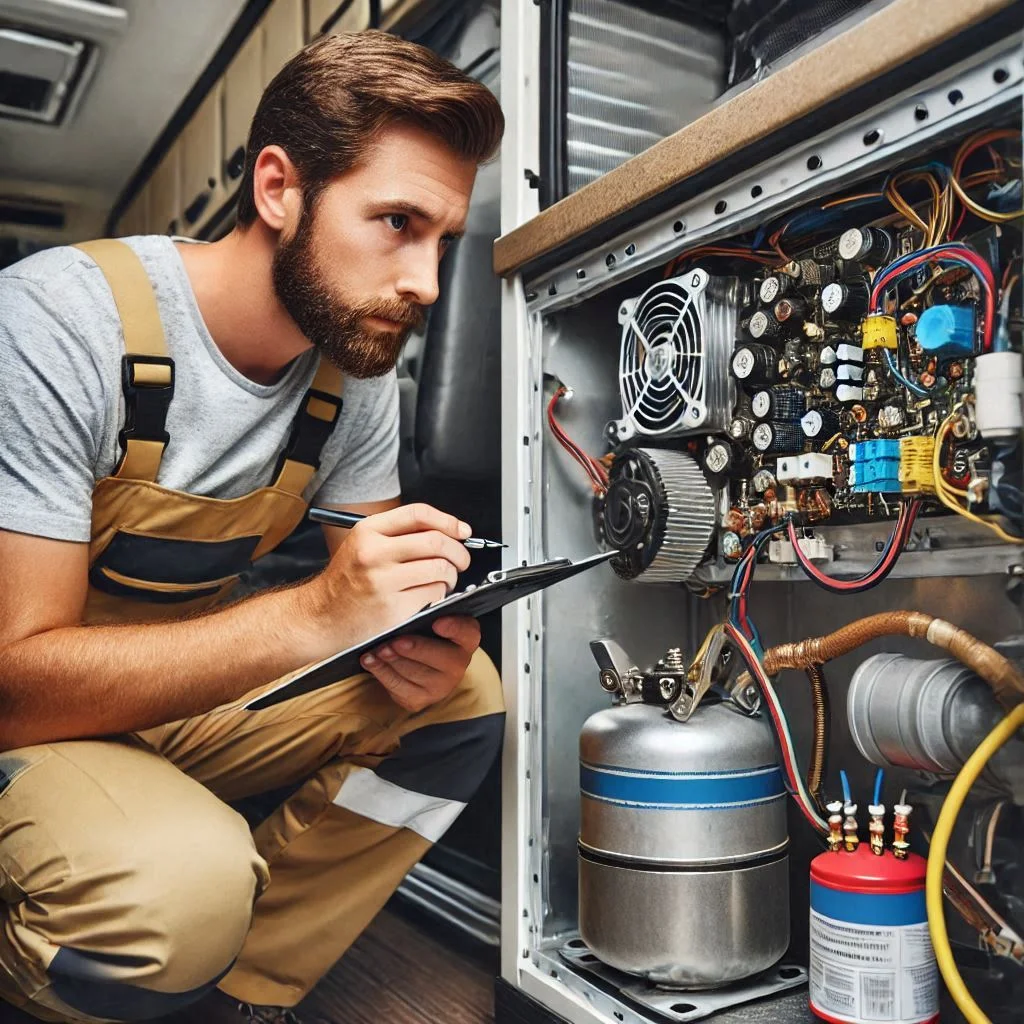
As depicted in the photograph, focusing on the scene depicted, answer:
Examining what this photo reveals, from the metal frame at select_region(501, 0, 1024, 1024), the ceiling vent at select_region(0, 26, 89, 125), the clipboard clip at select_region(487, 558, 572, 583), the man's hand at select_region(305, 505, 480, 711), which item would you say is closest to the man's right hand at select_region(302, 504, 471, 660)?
the man's hand at select_region(305, 505, 480, 711)

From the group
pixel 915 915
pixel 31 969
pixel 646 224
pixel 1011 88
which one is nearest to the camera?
pixel 1011 88

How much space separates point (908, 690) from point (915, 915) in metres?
0.21

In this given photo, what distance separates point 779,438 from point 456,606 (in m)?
0.41

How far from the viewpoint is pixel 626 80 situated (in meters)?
1.40

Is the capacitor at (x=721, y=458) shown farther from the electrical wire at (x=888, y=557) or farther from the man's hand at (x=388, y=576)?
the man's hand at (x=388, y=576)

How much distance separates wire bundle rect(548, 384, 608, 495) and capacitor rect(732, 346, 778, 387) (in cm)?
26

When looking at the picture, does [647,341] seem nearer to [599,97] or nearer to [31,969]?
[599,97]

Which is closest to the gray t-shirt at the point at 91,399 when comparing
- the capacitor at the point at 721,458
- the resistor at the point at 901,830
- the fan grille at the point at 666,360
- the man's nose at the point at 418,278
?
the man's nose at the point at 418,278

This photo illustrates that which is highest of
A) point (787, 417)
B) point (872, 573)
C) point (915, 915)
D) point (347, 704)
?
point (787, 417)

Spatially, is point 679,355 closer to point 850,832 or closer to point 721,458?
point 721,458

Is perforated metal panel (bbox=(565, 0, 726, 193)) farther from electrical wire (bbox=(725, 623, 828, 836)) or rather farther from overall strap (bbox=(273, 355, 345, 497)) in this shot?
electrical wire (bbox=(725, 623, 828, 836))

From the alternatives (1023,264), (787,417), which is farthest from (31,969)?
(1023,264)

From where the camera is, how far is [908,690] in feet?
2.97

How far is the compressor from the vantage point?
1.06 m
